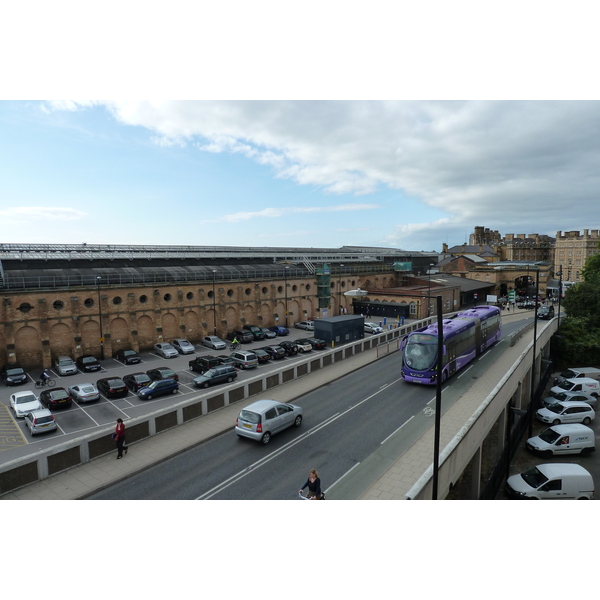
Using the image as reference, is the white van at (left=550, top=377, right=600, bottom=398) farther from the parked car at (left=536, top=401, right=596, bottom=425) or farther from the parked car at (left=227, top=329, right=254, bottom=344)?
the parked car at (left=227, top=329, right=254, bottom=344)

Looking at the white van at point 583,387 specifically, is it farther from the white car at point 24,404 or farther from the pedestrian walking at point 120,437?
the white car at point 24,404

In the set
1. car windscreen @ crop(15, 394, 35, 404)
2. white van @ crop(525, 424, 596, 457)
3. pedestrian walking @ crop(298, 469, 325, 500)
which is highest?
pedestrian walking @ crop(298, 469, 325, 500)

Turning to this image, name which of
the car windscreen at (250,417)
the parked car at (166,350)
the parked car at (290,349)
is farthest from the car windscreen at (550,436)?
the parked car at (166,350)

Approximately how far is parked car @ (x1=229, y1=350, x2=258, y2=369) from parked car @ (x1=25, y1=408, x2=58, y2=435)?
1412cm

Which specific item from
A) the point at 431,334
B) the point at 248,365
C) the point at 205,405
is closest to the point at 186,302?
the point at 248,365

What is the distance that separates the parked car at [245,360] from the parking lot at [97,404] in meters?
0.48

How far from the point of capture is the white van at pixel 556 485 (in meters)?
17.5

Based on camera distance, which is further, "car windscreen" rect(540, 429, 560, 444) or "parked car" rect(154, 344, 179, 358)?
"parked car" rect(154, 344, 179, 358)

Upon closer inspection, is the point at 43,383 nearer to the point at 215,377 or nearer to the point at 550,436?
the point at 215,377

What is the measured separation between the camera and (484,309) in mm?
33250

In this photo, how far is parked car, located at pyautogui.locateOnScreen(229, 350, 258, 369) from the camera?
3269 centimetres

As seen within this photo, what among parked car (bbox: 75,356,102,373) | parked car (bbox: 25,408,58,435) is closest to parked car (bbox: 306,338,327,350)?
parked car (bbox: 75,356,102,373)

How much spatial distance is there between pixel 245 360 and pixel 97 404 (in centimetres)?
1126

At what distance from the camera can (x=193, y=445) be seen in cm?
1645
